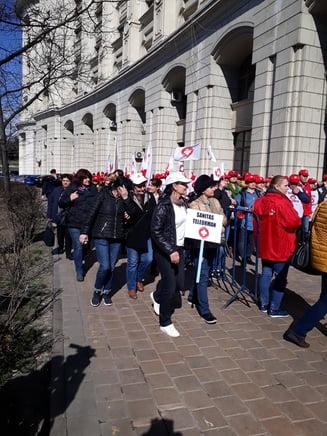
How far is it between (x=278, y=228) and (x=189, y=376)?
2.43m

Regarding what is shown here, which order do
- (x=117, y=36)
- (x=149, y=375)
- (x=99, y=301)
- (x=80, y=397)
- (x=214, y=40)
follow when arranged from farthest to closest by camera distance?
(x=117, y=36) < (x=214, y=40) < (x=99, y=301) < (x=149, y=375) < (x=80, y=397)

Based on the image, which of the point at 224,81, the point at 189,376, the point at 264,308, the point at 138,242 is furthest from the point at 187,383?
the point at 224,81

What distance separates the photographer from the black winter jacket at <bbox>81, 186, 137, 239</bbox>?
5.73 metres

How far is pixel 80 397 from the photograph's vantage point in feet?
10.8

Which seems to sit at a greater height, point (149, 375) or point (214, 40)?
point (214, 40)

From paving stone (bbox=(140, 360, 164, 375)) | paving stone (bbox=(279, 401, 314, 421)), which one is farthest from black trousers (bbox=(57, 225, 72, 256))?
paving stone (bbox=(279, 401, 314, 421))

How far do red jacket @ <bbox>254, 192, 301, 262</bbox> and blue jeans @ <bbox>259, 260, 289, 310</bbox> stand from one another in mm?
156

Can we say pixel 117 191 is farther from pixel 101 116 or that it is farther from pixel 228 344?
pixel 101 116

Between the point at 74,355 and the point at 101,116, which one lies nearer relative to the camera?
the point at 74,355

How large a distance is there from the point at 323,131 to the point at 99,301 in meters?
10.7

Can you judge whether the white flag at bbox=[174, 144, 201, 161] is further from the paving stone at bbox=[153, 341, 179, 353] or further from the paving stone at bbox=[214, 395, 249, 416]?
the paving stone at bbox=[214, 395, 249, 416]

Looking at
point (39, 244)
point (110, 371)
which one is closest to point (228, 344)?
point (110, 371)

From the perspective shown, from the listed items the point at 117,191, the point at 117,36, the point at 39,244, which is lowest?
the point at 39,244

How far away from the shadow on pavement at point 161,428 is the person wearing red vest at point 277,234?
9.33 feet
